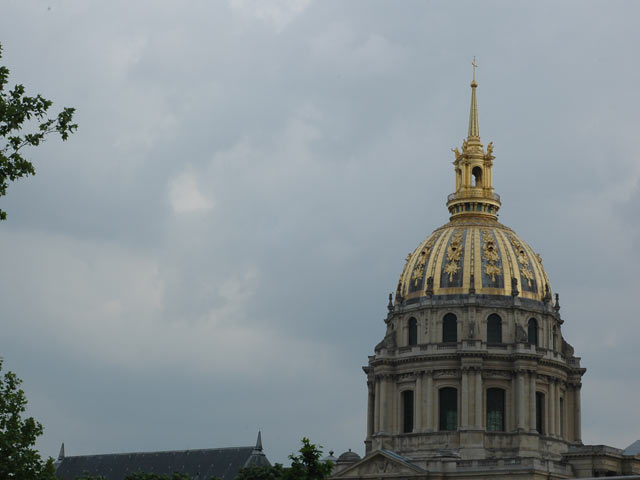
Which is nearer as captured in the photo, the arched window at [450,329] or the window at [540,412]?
the window at [540,412]

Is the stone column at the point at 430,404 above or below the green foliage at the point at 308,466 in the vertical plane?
above

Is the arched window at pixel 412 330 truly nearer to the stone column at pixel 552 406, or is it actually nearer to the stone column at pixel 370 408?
the stone column at pixel 370 408

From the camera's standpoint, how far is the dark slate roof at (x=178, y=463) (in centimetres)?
13662

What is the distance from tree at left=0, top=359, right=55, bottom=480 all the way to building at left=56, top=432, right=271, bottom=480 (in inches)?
2895

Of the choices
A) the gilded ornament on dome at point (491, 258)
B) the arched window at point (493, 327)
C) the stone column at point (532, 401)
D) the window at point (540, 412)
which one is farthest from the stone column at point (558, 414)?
the gilded ornament on dome at point (491, 258)

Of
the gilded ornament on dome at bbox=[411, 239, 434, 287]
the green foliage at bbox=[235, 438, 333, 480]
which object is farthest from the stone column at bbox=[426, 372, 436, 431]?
the green foliage at bbox=[235, 438, 333, 480]

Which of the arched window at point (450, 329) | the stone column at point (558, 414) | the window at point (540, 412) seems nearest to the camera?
the window at point (540, 412)

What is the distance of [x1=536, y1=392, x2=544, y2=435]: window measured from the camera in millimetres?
125719

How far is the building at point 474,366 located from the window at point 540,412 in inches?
3.8

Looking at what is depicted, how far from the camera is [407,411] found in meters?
129

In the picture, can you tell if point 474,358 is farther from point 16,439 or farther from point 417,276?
point 16,439

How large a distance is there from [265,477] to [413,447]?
2600 cm

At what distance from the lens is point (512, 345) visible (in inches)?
4970

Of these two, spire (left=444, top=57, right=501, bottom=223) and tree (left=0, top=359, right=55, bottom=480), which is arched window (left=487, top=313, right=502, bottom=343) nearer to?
spire (left=444, top=57, right=501, bottom=223)
